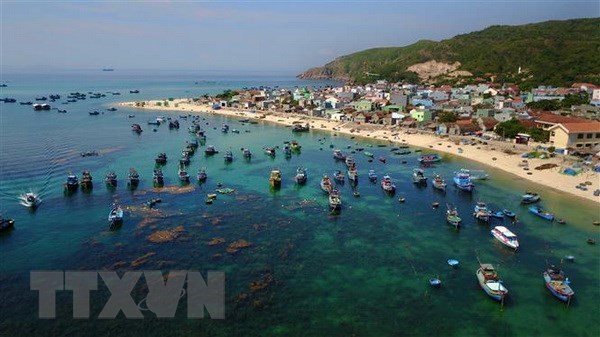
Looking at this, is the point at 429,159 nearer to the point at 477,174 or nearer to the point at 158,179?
the point at 477,174

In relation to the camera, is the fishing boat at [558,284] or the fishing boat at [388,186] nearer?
the fishing boat at [558,284]

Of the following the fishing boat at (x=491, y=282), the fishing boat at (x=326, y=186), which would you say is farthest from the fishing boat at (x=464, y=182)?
the fishing boat at (x=491, y=282)

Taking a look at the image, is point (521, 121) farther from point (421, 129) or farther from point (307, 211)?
point (307, 211)

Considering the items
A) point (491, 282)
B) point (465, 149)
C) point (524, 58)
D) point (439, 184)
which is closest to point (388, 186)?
point (439, 184)

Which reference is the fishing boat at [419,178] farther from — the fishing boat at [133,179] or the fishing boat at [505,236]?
the fishing boat at [133,179]

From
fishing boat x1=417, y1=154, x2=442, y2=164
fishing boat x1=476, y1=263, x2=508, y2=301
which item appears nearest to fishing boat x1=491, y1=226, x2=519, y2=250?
fishing boat x1=476, y1=263, x2=508, y2=301

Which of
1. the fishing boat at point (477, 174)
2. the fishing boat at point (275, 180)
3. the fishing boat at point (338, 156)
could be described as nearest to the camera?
the fishing boat at point (275, 180)
